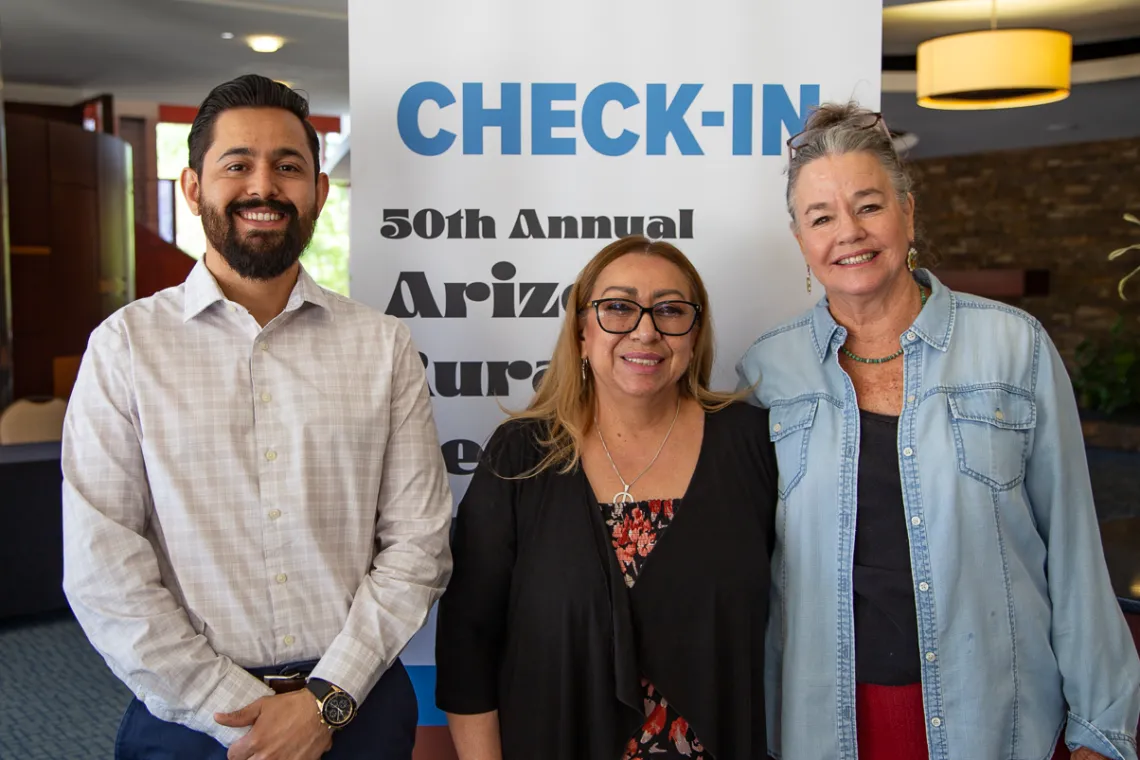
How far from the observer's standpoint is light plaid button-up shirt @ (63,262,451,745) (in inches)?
63.6

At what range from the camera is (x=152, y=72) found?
373 inches

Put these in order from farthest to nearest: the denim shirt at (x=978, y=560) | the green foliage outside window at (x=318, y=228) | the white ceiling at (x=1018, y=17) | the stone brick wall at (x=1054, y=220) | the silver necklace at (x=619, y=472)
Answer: the green foliage outside window at (x=318, y=228) < the stone brick wall at (x=1054, y=220) < the white ceiling at (x=1018, y=17) < the silver necklace at (x=619, y=472) < the denim shirt at (x=978, y=560)

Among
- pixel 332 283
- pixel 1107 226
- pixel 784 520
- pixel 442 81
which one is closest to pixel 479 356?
pixel 442 81

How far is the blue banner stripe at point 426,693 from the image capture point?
8.06ft

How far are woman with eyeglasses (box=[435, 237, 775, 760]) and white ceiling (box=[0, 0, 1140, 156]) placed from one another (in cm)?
613

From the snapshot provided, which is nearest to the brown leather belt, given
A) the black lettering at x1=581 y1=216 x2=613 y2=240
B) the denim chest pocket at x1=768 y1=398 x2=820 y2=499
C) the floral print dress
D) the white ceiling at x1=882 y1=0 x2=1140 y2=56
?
the floral print dress

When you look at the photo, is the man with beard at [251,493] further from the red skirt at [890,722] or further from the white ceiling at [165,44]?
the white ceiling at [165,44]

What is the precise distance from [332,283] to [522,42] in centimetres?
1787

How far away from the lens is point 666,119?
2.44m

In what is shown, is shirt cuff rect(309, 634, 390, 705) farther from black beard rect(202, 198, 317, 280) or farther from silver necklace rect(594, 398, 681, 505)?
black beard rect(202, 198, 317, 280)

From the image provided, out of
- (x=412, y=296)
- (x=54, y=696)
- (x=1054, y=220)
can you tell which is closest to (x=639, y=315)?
(x=412, y=296)

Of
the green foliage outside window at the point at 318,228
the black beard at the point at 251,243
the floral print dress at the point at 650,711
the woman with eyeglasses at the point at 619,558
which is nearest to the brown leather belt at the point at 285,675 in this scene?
the woman with eyeglasses at the point at 619,558

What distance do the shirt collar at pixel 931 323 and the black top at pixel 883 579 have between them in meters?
0.17

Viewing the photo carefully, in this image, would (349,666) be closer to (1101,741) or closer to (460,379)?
(460,379)
